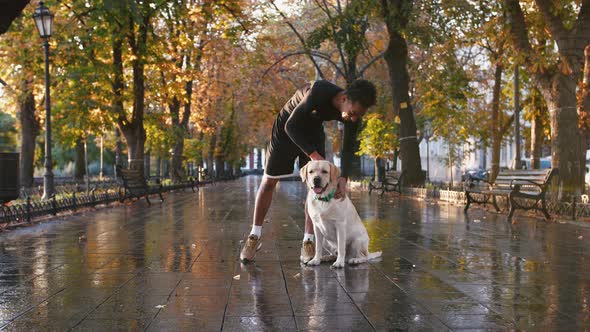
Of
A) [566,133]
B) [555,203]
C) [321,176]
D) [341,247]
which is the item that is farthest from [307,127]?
[566,133]

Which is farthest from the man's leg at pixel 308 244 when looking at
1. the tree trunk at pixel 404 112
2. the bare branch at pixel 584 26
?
the tree trunk at pixel 404 112

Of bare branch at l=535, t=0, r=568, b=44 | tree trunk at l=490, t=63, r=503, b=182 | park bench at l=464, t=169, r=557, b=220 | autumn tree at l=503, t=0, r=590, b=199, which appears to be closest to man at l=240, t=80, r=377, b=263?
park bench at l=464, t=169, r=557, b=220

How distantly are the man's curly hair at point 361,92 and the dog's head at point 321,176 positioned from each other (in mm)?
643

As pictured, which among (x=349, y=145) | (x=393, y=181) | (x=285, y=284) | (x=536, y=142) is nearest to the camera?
(x=285, y=284)

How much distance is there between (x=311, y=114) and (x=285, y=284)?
1685 millimetres

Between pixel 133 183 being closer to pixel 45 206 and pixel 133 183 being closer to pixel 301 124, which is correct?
pixel 45 206

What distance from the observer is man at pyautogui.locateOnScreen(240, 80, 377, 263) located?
5.66 metres

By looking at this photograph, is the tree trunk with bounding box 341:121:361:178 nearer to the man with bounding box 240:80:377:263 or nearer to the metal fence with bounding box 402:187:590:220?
the man with bounding box 240:80:377:263

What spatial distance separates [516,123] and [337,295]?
17.6 metres

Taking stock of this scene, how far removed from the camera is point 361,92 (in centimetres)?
557

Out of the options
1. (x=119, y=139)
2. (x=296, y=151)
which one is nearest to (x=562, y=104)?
(x=296, y=151)

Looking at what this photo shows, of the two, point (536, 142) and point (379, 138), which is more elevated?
point (379, 138)

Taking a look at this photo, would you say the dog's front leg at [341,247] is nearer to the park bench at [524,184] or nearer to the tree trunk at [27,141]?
the park bench at [524,184]

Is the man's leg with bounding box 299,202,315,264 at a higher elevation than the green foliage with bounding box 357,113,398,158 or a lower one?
lower
